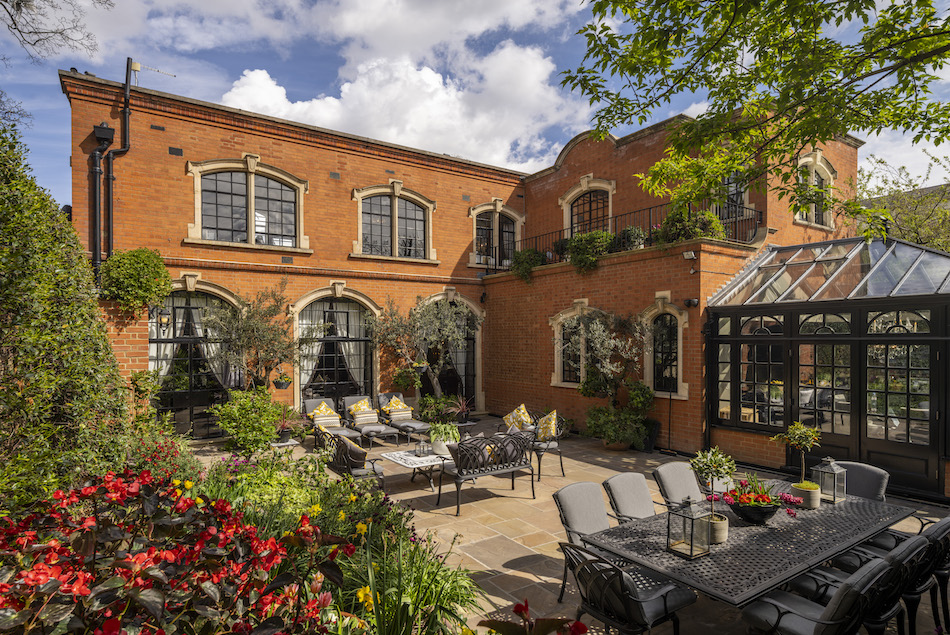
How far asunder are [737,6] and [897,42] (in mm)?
1244

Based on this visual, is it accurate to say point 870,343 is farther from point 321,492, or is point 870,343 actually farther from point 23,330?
point 23,330

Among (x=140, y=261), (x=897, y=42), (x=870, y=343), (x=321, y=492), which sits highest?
(x=897, y=42)

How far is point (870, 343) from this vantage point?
24.5ft

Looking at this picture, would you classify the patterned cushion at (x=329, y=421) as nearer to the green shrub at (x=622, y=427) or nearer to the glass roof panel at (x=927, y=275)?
the green shrub at (x=622, y=427)

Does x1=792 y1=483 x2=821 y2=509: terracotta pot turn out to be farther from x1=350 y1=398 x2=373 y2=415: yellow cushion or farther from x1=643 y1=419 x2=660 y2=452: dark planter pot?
x1=350 y1=398 x2=373 y2=415: yellow cushion

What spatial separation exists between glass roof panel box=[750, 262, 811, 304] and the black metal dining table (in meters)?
4.83

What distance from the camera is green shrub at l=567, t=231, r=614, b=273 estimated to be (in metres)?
11.1

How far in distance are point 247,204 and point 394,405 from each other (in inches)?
225

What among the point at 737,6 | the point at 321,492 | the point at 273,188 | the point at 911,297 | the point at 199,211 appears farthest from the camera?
the point at 273,188

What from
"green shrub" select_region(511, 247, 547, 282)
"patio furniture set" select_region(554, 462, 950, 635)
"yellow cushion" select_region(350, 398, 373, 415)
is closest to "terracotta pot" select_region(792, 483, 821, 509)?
"patio furniture set" select_region(554, 462, 950, 635)

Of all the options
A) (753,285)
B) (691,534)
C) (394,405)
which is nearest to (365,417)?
(394,405)

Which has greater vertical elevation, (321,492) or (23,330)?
(23,330)

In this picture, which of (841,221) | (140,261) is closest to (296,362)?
(140,261)

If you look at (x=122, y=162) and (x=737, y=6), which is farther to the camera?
(x=122, y=162)
